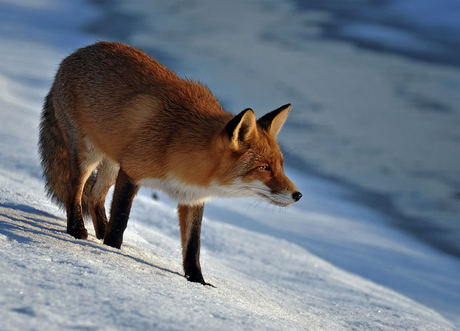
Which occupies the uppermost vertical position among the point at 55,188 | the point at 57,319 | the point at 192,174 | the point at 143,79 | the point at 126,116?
the point at 143,79

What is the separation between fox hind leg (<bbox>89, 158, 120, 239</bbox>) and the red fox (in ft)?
0.03

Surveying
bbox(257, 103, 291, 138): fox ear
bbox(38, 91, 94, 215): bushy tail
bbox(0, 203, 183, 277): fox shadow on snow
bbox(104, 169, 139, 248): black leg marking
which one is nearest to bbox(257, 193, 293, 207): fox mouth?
bbox(257, 103, 291, 138): fox ear

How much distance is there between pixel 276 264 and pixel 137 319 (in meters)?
3.63

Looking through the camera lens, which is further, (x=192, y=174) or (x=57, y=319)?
(x=192, y=174)

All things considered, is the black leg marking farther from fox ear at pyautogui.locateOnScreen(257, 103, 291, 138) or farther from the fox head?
fox ear at pyautogui.locateOnScreen(257, 103, 291, 138)

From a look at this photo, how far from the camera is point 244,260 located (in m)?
5.31

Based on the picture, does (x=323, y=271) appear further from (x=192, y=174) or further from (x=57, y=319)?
(x=57, y=319)

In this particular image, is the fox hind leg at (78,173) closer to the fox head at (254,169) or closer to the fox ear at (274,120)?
the fox head at (254,169)

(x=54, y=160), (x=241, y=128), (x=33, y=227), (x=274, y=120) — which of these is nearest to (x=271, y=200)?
(x=241, y=128)

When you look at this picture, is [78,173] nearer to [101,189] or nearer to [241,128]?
[101,189]

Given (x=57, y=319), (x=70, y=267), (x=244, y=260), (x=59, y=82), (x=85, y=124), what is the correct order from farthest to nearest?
(x=244, y=260), (x=59, y=82), (x=85, y=124), (x=70, y=267), (x=57, y=319)

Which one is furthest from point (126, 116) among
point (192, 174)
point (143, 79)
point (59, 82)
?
point (59, 82)

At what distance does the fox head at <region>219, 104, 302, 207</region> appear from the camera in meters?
3.30

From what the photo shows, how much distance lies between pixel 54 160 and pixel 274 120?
2.42 m
